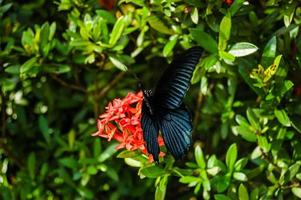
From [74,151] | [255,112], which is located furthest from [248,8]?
[74,151]

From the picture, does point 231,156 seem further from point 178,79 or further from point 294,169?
point 178,79

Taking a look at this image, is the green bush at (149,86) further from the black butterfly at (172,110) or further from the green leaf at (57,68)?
the black butterfly at (172,110)

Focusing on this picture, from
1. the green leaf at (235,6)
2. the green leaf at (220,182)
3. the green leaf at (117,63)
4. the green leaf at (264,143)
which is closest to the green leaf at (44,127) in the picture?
the green leaf at (117,63)

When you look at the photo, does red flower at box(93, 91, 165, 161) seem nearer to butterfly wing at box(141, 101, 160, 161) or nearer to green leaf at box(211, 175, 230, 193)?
butterfly wing at box(141, 101, 160, 161)

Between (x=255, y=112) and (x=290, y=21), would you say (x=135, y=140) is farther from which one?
(x=290, y=21)

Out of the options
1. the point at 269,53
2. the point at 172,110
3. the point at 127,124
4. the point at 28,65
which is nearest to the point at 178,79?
the point at 172,110

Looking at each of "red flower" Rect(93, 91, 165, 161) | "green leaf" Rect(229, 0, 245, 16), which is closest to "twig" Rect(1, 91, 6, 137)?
"red flower" Rect(93, 91, 165, 161)

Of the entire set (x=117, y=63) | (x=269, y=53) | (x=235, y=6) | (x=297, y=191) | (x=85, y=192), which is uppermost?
(x=235, y=6)
